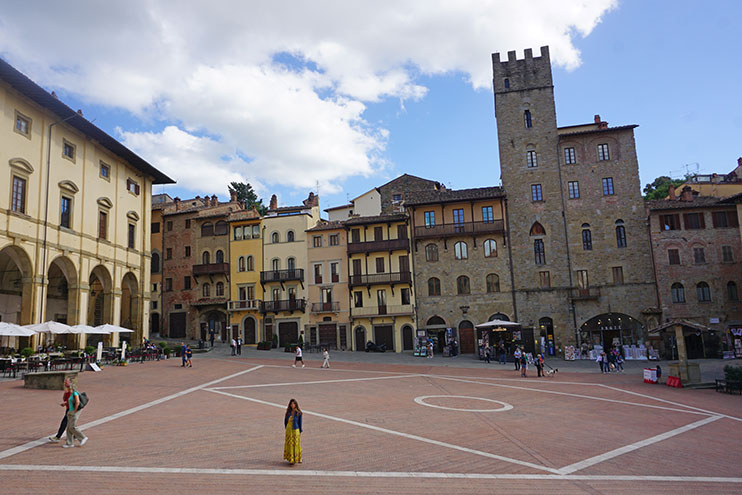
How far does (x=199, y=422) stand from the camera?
13.3 metres

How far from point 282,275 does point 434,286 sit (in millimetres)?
13561

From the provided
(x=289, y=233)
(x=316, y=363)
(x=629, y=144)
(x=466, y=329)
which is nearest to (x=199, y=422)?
(x=316, y=363)

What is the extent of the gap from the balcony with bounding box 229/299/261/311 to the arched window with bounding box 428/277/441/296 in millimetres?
15293

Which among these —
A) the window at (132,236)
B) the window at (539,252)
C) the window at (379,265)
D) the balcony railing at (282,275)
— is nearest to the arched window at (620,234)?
the window at (539,252)

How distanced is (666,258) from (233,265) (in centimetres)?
3627

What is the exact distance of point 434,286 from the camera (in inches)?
1695

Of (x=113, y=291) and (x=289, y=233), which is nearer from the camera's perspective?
(x=113, y=291)

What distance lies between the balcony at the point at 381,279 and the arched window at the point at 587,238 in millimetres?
14143

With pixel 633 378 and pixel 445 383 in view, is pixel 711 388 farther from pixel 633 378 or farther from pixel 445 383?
pixel 445 383

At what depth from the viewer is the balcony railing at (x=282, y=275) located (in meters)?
45.6

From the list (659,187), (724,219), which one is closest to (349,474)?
(724,219)

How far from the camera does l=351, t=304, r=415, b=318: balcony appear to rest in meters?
42.5

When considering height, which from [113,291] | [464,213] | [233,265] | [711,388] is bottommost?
[711,388]

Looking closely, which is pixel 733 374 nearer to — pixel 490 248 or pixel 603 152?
pixel 490 248
